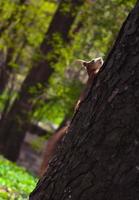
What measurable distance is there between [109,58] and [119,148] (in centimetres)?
78

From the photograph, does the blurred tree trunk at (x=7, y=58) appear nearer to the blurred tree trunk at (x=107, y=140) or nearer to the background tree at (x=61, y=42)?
the background tree at (x=61, y=42)

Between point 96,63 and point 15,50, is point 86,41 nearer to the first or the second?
point 15,50

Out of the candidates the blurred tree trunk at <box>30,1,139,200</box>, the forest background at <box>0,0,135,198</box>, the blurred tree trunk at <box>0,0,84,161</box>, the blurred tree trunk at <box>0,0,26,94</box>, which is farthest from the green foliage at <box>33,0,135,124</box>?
the blurred tree trunk at <box>30,1,139,200</box>

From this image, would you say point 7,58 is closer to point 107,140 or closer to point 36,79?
point 36,79

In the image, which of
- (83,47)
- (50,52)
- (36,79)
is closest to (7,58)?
(36,79)

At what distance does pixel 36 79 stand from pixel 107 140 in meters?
17.4

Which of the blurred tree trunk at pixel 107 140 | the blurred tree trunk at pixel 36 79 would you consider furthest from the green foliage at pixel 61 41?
the blurred tree trunk at pixel 107 140

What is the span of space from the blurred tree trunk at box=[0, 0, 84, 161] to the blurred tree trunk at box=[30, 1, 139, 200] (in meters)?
15.9

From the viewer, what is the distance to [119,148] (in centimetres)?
454

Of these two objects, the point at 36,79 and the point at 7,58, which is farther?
the point at 7,58

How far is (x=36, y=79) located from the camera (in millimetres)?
21953

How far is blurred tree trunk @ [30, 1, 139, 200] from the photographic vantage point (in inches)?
177

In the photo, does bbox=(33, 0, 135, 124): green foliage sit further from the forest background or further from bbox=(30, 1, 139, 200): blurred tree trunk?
bbox=(30, 1, 139, 200): blurred tree trunk

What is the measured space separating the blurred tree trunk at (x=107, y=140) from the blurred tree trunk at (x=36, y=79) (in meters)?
15.9
